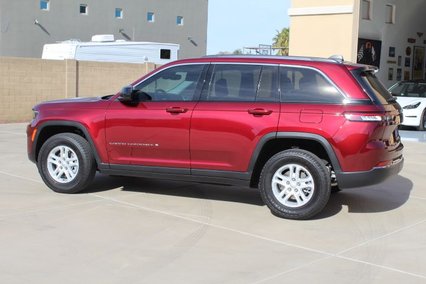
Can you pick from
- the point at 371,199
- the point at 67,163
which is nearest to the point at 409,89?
the point at 371,199

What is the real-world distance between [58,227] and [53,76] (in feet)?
43.2

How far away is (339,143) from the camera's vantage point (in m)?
6.41

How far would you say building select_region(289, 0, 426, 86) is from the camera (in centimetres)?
1653

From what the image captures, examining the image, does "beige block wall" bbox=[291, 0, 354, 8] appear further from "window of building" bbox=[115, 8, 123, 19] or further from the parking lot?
"window of building" bbox=[115, 8, 123, 19]

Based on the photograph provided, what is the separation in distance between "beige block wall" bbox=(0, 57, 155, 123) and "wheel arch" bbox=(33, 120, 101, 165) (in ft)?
32.8

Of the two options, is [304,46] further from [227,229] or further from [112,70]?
[227,229]

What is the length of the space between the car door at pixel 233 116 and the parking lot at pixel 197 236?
66 cm

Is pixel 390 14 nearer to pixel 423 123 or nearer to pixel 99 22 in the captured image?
pixel 423 123

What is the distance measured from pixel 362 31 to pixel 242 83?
35.7 ft

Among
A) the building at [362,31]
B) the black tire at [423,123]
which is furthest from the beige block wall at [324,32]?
the black tire at [423,123]

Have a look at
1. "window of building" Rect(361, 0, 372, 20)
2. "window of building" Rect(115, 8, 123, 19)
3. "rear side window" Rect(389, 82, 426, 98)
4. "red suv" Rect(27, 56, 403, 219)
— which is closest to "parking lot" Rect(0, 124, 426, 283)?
"red suv" Rect(27, 56, 403, 219)

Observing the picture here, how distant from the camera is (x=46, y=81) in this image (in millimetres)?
18359

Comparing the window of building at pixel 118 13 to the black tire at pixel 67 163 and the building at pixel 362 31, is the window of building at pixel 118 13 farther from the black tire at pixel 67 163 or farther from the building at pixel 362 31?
the black tire at pixel 67 163

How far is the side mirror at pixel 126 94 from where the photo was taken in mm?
7259
